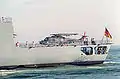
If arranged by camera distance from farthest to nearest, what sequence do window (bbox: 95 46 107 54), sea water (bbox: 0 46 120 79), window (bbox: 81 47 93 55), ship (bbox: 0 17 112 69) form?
window (bbox: 95 46 107 54) < window (bbox: 81 47 93 55) < ship (bbox: 0 17 112 69) < sea water (bbox: 0 46 120 79)

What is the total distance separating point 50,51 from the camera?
157ft

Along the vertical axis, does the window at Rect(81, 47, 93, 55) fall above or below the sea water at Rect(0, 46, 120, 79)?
above

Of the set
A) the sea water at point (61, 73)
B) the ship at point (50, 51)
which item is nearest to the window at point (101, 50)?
the ship at point (50, 51)

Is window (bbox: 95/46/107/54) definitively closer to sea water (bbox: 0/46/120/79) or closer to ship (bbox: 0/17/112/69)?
ship (bbox: 0/17/112/69)

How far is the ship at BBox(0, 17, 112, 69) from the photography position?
45.9 meters

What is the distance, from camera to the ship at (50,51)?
45938 mm

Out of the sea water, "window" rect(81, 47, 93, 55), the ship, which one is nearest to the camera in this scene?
the sea water

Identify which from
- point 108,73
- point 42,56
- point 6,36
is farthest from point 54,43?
point 108,73

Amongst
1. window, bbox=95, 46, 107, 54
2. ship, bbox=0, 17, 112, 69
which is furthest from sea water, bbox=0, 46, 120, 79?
window, bbox=95, 46, 107, 54

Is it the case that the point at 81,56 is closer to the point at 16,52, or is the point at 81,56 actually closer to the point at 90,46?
the point at 90,46

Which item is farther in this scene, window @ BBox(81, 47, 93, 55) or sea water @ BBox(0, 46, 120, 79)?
window @ BBox(81, 47, 93, 55)

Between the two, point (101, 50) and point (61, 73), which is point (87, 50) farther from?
point (61, 73)

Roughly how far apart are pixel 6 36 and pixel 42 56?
16.7ft

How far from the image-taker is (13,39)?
46719 mm
